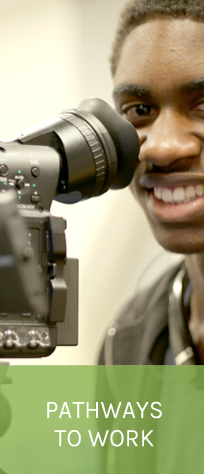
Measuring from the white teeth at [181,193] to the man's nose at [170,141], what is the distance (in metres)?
0.06

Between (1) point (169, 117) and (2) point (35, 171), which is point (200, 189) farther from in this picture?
(2) point (35, 171)

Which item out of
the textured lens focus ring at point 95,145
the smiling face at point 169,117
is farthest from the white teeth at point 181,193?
the textured lens focus ring at point 95,145

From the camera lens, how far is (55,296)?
597 mm

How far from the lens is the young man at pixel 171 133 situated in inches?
33.5

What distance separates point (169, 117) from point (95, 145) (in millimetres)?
203

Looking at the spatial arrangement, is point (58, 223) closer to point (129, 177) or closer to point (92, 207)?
point (129, 177)

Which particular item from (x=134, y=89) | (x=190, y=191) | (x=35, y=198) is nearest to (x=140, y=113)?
(x=134, y=89)

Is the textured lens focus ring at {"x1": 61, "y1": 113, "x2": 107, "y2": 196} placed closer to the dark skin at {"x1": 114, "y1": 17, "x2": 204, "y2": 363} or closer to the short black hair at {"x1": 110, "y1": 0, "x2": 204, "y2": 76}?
the dark skin at {"x1": 114, "y1": 17, "x2": 204, "y2": 363}

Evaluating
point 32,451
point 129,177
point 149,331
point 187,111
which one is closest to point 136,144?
point 129,177

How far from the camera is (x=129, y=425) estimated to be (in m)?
0.97

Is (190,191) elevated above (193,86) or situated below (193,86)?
below

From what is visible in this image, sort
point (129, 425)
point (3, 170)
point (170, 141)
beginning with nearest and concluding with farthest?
point (3, 170) < point (170, 141) < point (129, 425)

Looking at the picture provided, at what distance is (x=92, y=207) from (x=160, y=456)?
75 cm

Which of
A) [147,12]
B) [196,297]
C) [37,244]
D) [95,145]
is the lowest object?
[196,297]
